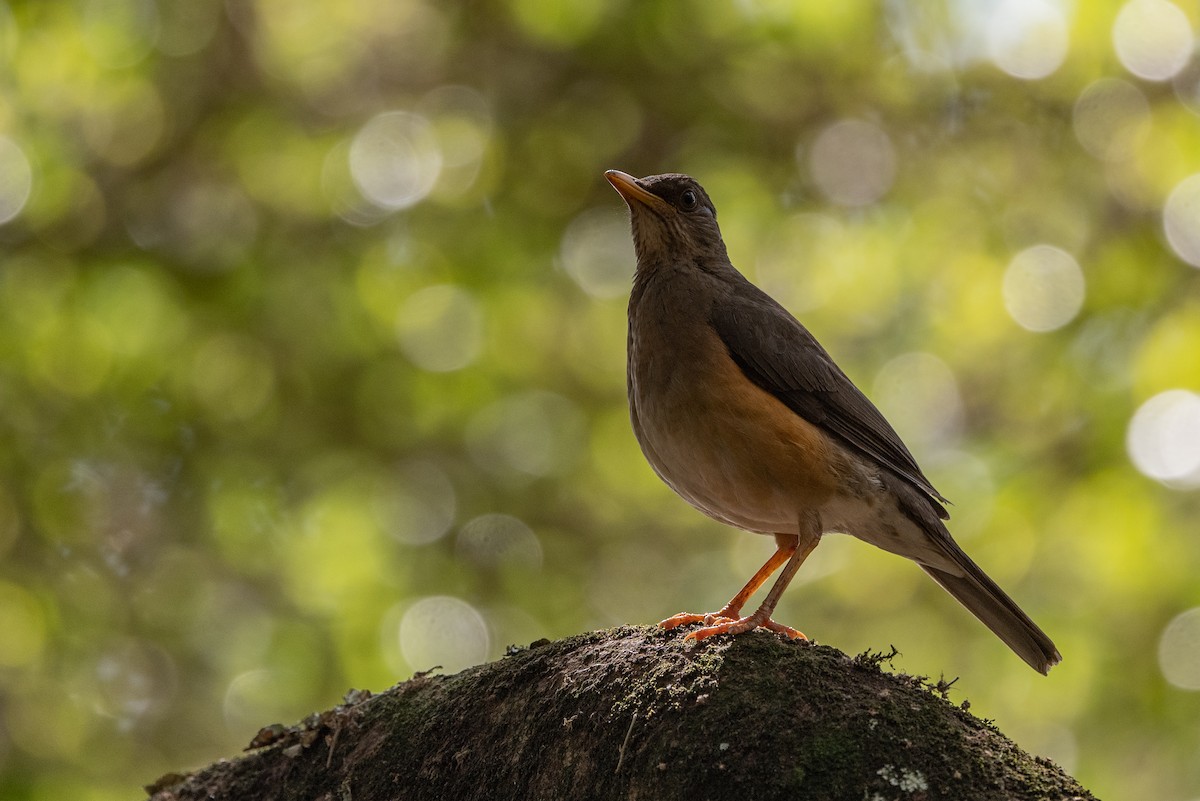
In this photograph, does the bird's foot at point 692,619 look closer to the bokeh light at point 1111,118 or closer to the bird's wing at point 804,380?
the bird's wing at point 804,380

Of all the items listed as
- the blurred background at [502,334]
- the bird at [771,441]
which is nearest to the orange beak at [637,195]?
the bird at [771,441]

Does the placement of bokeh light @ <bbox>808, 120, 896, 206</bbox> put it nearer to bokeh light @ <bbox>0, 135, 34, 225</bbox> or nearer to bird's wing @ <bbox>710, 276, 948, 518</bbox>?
bird's wing @ <bbox>710, 276, 948, 518</bbox>

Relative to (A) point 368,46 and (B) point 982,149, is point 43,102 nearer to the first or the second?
(A) point 368,46

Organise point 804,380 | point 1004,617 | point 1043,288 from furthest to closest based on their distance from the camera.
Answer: point 1043,288 < point 804,380 < point 1004,617

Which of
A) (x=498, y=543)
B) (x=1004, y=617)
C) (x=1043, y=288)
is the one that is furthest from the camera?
(x=498, y=543)

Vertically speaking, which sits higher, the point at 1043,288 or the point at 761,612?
the point at 1043,288

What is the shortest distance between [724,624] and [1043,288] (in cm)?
606

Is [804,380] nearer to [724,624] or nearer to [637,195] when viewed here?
[637,195]

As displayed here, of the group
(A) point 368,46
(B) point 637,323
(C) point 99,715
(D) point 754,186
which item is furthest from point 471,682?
(A) point 368,46

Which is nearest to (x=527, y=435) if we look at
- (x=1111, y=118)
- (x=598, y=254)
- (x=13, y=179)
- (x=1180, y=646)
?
(x=598, y=254)

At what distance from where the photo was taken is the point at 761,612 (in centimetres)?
396

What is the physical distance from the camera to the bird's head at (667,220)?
5574 mm

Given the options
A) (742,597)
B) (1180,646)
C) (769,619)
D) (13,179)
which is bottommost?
(769,619)

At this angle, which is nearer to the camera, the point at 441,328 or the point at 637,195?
the point at 637,195
